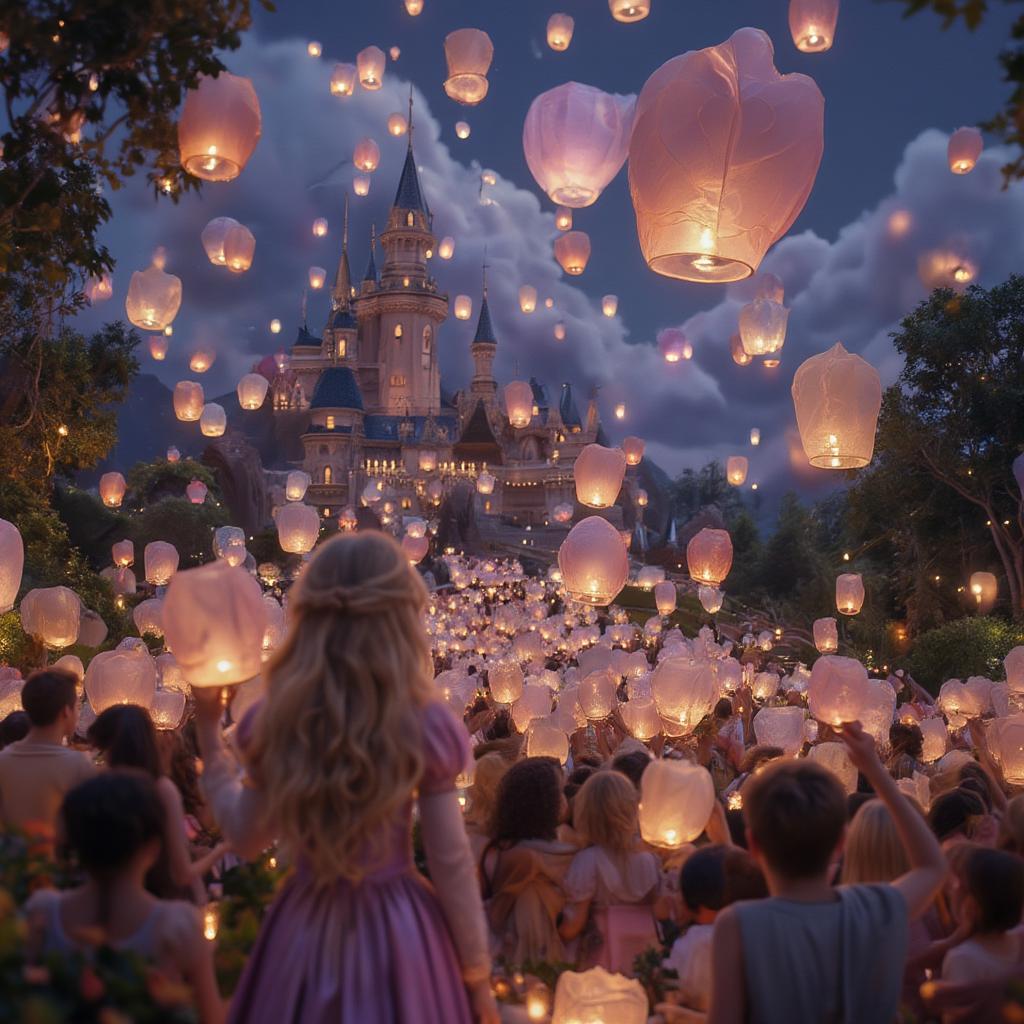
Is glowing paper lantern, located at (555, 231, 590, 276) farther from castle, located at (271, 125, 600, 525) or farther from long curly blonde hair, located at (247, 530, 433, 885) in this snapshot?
castle, located at (271, 125, 600, 525)

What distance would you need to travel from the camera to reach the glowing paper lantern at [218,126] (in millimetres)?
4852

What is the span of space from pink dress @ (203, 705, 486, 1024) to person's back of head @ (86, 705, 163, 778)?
0.94m

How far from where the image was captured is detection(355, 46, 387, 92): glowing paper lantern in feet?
62.0

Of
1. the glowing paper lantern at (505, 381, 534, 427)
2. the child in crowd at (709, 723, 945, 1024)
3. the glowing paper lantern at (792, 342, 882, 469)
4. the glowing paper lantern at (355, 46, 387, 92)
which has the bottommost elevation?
the child in crowd at (709, 723, 945, 1024)

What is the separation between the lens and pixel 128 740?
330 cm

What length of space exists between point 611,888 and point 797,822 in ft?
5.41

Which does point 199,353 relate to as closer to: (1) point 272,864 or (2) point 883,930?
(1) point 272,864

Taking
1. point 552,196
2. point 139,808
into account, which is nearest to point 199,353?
point 552,196

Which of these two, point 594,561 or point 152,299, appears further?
point 152,299

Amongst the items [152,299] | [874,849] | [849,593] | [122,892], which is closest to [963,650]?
[849,593]

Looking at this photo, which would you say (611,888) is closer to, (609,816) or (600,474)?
(609,816)

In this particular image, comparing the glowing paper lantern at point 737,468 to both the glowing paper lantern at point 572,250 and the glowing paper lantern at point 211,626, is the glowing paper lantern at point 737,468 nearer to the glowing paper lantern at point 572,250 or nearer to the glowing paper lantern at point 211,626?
the glowing paper lantern at point 572,250

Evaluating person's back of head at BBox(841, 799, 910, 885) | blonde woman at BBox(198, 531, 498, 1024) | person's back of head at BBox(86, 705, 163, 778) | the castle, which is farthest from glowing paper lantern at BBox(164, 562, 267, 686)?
the castle

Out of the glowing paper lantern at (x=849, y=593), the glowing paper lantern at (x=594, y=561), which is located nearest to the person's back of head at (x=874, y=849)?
the glowing paper lantern at (x=594, y=561)
